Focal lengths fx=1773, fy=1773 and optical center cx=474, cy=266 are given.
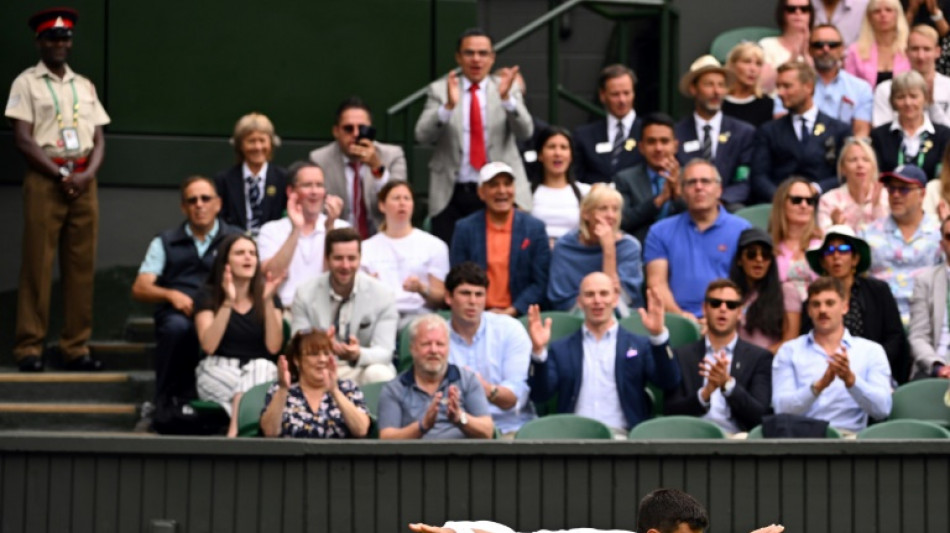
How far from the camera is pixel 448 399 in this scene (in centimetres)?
927

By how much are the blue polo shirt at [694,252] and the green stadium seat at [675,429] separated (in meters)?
1.94

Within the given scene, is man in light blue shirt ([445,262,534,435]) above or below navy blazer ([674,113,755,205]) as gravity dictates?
below

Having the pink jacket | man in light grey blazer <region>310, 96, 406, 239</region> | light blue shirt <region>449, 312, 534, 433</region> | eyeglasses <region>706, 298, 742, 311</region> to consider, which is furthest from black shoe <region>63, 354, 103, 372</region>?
the pink jacket

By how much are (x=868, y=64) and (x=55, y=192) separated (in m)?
6.22

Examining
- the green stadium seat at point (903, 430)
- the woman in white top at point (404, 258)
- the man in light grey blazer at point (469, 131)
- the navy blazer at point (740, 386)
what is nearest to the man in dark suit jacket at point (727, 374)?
the navy blazer at point (740, 386)

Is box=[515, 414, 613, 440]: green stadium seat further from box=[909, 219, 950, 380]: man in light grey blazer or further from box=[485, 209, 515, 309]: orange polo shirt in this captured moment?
box=[909, 219, 950, 380]: man in light grey blazer

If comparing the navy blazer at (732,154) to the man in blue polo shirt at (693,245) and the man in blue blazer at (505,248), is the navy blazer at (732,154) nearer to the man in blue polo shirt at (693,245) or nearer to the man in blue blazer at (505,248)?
the man in blue polo shirt at (693,245)

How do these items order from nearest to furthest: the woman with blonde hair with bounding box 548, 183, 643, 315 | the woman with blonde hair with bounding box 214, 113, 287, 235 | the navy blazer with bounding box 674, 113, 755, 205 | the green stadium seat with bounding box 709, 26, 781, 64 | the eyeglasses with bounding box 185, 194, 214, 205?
the woman with blonde hair with bounding box 548, 183, 643, 315, the eyeglasses with bounding box 185, 194, 214, 205, the woman with blonde hair with bounding box 214, 113, 287, 235, the navy blazer with bounding box 674, 113, 755, 205, the green stadium seat with bounding box 709, 26, 781, 64

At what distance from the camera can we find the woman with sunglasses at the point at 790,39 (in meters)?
13.6

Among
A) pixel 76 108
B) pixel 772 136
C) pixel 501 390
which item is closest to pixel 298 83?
pixel 76 108

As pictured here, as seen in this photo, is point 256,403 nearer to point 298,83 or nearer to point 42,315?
point 42,315

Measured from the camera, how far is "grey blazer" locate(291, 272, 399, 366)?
10672 mm

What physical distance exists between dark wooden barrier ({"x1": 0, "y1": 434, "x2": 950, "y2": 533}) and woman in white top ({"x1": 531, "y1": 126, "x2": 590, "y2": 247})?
3.56 meters

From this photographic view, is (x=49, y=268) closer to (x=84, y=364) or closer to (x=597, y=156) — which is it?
(x=84, y=364)
